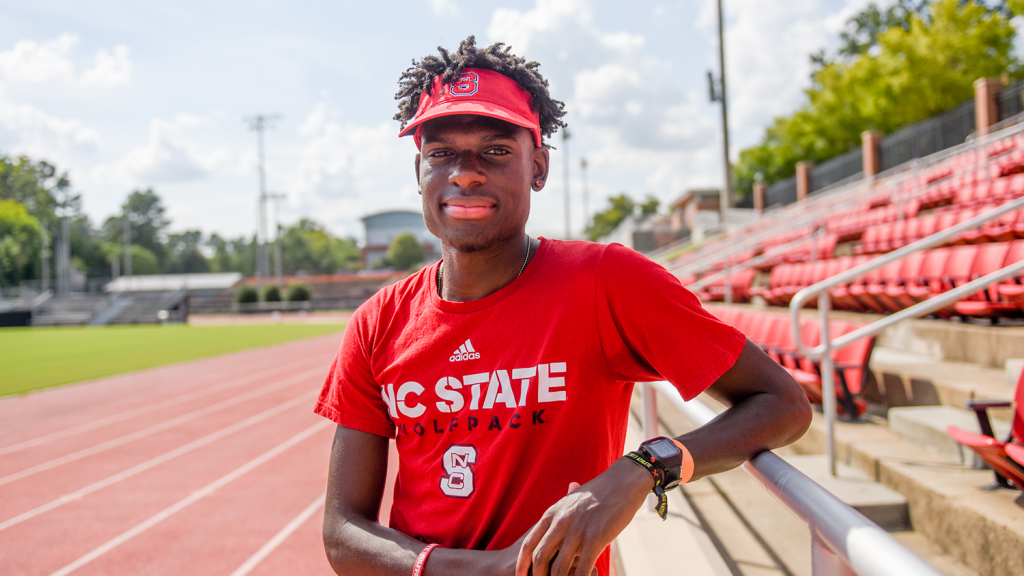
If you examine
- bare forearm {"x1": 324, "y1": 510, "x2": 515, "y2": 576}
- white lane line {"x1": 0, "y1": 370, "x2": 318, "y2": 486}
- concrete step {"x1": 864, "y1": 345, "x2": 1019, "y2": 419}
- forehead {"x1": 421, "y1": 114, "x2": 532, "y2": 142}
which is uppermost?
forehead {"x1": 421, "y1": 114, "x2": 532, "y2": 142}

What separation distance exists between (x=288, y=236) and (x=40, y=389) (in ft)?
285

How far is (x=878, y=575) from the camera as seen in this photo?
75cm

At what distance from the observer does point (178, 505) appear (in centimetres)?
521

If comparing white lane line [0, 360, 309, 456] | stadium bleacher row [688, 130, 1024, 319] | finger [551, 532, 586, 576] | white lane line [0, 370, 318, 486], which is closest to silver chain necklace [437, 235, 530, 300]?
finger [551, 532, 586, 576]

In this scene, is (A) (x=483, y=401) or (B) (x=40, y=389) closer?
(A) (x=483, y=401)

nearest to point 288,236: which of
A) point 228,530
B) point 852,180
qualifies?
point 852,180

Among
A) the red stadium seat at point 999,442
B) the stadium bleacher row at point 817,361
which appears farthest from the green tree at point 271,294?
the red stadium seat at point 999,442

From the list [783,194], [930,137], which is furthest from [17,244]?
[930,137]

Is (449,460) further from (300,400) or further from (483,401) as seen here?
(300,400)

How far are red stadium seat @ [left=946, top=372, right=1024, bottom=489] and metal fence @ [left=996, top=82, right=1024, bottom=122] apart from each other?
16830 millimetres

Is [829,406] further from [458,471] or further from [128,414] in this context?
[128,414]

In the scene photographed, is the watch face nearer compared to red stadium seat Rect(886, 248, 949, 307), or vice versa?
the watch face

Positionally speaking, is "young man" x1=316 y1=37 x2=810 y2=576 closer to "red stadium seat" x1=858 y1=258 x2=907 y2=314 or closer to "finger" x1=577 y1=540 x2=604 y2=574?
"finger" x1=577 y1=540 x2=604 y2=574

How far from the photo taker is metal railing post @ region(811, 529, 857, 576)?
3.01 ft
